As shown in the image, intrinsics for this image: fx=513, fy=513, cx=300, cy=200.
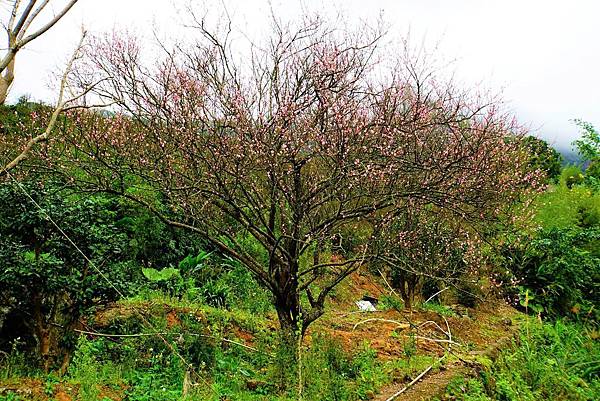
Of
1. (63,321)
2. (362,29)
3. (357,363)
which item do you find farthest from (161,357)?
(362,29)

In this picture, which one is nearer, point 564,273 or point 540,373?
point 540,373

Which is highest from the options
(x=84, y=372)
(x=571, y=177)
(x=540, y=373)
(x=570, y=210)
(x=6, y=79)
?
(x=6, y=79)

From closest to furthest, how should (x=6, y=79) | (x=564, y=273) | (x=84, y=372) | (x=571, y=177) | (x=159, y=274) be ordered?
(x=6, y=79) → (x=84, y=372) → (x=159, y=274) → (x=564, y=273) → (x=571, y=177)

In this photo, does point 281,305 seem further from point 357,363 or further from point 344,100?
point 344,100

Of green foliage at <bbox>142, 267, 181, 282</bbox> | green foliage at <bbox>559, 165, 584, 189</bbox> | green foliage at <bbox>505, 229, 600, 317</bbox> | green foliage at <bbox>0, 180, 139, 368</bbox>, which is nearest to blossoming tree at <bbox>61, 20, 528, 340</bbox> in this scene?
green foliage at <bbox>0, 180, 139, 368</bbox>

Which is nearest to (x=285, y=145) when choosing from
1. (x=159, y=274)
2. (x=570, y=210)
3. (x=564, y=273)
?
(x=159, y=274)

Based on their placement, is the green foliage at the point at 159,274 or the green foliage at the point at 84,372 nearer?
the green foliage at the point at 84,372

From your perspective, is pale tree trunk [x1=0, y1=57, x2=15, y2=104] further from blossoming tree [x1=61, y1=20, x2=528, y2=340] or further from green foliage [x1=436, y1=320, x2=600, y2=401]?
green foliage [x1=436, y1=320, x2=600, y2=401]

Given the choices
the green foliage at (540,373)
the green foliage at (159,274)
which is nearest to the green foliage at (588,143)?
the green foliage at (540,373)

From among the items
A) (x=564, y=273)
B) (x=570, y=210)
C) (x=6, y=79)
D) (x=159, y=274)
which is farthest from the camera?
(x=570, y=210)

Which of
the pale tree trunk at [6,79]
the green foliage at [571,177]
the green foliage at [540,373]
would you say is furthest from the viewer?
the green foliage at [571,177]

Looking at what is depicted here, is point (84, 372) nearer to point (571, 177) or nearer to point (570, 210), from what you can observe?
point (570, 210)

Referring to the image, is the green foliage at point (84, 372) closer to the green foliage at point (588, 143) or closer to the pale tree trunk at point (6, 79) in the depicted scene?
the pale tree trunk at point (6, 79)

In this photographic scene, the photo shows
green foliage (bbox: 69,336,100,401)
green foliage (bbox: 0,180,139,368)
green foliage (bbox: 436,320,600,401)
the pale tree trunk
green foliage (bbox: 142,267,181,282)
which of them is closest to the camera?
the pale tree trunk
